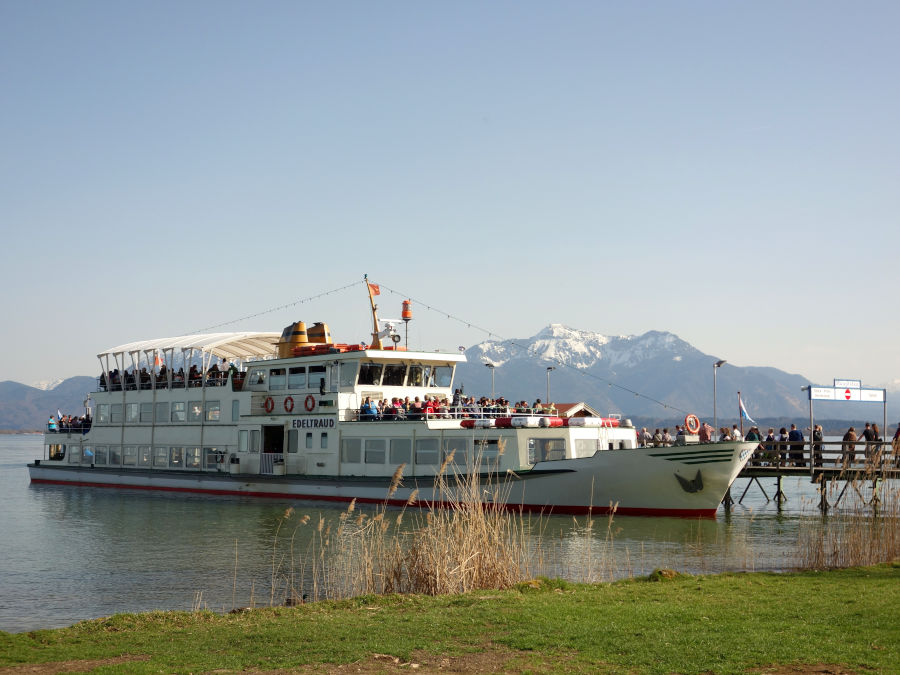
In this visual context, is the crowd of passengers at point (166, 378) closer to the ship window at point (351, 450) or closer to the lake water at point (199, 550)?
the lake water at point (199, 550)

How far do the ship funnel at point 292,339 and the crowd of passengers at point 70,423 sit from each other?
1712cm

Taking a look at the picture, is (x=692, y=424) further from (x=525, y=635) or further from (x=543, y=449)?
(x=525, y=635)

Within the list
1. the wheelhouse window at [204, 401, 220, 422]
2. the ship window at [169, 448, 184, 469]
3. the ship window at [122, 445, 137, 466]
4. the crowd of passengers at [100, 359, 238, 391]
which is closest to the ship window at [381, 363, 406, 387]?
the crowd of passengers at [100, 359, 238, 391]

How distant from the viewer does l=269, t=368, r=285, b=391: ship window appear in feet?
134

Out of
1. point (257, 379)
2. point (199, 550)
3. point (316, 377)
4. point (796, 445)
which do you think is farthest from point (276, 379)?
point (796, 445)

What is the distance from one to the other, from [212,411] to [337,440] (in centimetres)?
952

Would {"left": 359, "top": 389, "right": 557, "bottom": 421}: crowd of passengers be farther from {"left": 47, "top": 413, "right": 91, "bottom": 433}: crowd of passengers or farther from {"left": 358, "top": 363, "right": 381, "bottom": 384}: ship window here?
{"left": 47, "top": 413, "right": 91, "bottom": 433}: crowd of passengers

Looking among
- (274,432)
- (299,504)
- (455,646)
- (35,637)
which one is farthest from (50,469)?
(455,646)

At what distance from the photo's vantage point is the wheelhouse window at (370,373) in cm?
3806

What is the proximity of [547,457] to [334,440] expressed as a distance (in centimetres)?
986

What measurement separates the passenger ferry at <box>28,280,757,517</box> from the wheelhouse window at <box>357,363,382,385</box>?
0.05 meters

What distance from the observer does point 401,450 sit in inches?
1396

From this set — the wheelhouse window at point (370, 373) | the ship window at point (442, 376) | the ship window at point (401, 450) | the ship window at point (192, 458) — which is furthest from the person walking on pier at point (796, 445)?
the ship window at point (192, 458)

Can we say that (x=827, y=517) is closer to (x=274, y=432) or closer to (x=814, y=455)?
(x=814, y=455)
